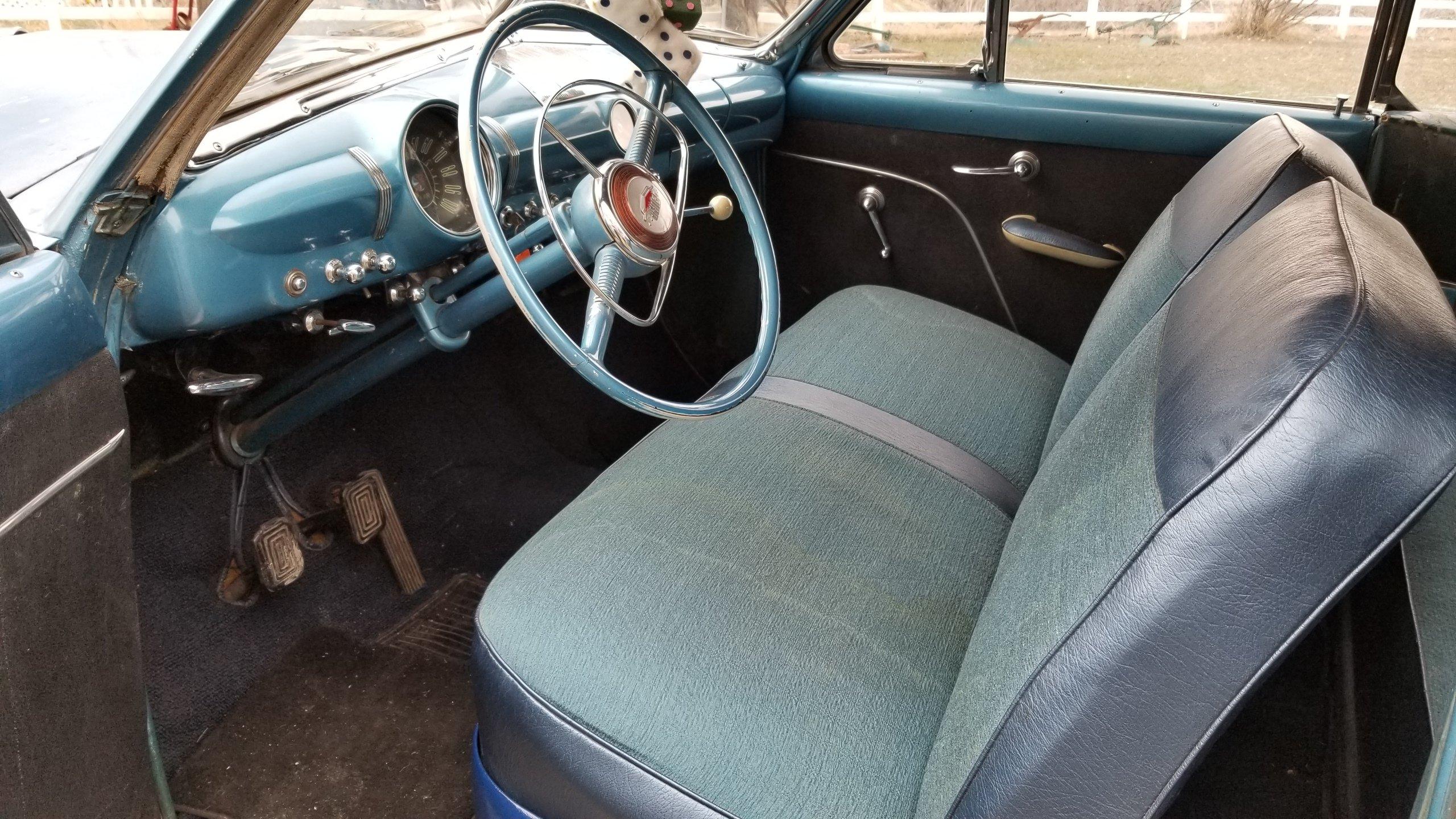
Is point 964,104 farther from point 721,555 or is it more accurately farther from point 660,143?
point 721,555

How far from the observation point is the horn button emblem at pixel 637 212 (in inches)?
48.1

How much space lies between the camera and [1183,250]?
1325 mm

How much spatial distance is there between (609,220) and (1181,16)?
1361mm

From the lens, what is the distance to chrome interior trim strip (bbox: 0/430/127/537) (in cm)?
95

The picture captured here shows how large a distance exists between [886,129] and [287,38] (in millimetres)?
1240

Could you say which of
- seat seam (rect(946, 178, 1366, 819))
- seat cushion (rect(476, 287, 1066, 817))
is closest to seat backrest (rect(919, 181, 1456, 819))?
seat seam (rect(946, 178, 1366, 819))

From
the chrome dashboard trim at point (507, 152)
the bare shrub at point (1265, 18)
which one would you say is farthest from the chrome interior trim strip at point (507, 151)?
the bare shrub at point (1265, 18)

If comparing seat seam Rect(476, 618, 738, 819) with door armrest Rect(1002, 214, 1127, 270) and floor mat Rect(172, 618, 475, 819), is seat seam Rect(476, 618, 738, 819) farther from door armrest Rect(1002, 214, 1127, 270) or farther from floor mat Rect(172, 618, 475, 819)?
door armrest Rect(1002, 214, 1127, 270)

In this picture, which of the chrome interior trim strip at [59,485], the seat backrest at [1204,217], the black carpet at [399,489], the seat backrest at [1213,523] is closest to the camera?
the seat backrest at [1213,523]

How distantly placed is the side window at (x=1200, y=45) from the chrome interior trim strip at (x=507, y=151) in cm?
108

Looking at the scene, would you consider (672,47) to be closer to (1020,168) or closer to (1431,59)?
(1020,168)

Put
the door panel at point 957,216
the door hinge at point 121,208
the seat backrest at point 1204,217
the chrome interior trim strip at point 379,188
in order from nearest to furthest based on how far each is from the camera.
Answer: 1. the door hinge at point 121,208
2. the seat backrest at point 1204,217
3. the chrome interior trim strip at point 379,188
4. the door panel at point 957,216

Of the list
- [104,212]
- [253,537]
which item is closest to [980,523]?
[104,212]

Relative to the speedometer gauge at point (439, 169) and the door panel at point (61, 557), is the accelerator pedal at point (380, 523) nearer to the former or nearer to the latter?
the speedometer gauge at point (439, 169)
